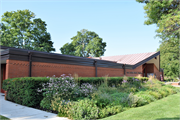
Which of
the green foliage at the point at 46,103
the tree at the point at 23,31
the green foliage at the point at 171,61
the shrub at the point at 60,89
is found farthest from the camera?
the green foliage at the point at 171,61

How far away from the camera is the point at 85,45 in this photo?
4381cm

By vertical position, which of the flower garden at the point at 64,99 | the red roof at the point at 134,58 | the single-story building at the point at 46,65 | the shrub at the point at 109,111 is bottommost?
the shrub at the point at 109,111

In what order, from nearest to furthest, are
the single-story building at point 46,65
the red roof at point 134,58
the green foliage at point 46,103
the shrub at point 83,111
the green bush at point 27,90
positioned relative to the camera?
the shrub at point 83,111, the green foliage at point 46,103, the green bush at point 27,90, the single-story building at point 46,65, the red roof at point 134,58

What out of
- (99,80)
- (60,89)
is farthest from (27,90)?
(99,80)

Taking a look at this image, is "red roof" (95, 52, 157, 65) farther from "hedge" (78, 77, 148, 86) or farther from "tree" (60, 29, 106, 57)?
"tree" (60, 29, 106, 57)

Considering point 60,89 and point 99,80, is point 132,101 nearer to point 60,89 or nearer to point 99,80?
point 60,89

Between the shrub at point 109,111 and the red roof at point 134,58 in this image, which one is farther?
the red roof at point 134,58

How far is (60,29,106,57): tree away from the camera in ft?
137

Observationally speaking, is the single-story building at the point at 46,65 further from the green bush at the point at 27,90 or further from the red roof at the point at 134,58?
the red roof at the point at 134,58

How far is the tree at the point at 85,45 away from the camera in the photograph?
41.9 meters

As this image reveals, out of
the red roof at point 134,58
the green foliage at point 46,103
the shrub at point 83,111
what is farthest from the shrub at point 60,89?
the red roof at point 134,58

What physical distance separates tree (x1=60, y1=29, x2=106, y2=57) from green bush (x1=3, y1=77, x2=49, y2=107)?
33.9 meters

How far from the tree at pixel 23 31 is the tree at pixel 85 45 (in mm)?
12692

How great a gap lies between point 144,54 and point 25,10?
23.8m
